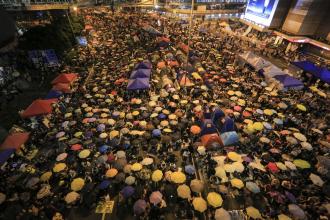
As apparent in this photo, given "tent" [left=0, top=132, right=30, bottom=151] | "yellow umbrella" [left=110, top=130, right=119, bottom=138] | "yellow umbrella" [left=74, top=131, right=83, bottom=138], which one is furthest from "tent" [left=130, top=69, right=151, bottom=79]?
"tent" [left=0, top=132, right=30, bottom=151]

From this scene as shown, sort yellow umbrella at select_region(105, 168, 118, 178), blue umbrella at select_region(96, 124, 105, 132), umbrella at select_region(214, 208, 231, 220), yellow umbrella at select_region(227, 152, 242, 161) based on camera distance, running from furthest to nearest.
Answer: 1. blue umbrella at select_region(96, 124, 105, 132)
2. yellow umbrella at select_region(227, 152, 242, 161)
3. yellow umbrella at select_region(105, 168, 118, 178)
4. umbrella at select_region(214, 208, 231, 220)

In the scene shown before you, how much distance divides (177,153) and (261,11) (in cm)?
3738

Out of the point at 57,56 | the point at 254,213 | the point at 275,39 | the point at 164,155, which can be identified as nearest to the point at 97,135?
the point at 164,155

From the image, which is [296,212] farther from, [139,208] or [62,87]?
[62,87]

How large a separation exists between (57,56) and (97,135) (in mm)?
16858

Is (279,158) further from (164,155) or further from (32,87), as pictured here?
(32,87)

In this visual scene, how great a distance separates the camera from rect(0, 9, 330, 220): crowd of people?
11.8m

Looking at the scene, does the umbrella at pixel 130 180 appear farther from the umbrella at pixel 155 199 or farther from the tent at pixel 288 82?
the tent at pixel 288 82

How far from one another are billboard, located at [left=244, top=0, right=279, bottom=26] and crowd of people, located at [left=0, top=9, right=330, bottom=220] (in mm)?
18966

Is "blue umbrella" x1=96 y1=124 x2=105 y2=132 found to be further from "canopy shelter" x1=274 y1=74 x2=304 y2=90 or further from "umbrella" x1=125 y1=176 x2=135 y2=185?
"canopy shelter" x1=274 y1=74 x2=304 y2=90

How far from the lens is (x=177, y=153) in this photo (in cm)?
1551

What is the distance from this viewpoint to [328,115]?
787 inches

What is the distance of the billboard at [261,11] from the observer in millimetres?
36000

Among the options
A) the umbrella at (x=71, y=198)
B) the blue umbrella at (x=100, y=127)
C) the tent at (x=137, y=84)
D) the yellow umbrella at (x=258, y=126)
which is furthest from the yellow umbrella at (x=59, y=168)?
the yellow umbrella at (x=258, y=126)
